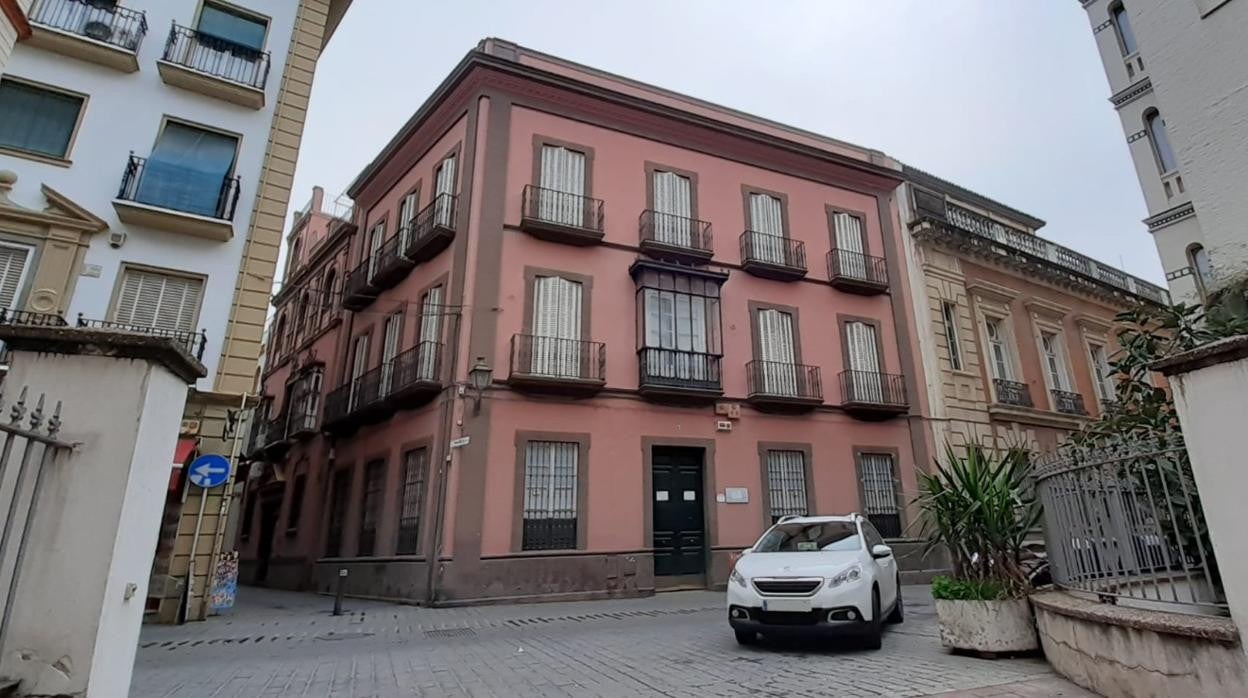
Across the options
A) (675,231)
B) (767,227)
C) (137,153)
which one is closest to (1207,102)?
(767,227)

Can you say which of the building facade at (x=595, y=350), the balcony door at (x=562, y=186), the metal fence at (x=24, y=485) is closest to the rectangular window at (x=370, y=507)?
the building facade at (x=595, y=350)

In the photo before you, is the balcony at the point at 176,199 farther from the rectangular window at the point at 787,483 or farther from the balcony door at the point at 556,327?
the rectangular window at the point at 787,483

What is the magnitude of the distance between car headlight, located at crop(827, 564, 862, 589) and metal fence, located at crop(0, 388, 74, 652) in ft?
21.6

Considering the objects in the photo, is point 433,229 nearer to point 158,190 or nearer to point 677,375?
point 158,190

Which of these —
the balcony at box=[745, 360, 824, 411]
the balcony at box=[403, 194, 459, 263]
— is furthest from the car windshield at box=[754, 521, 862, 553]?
the balcony at box=[403, 194, 459, 263]

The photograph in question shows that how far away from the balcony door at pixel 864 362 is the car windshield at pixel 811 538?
8928mm

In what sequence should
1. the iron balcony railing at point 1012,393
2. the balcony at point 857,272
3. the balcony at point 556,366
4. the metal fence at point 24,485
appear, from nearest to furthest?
the metal fence at point 24,485, the balcony at point 556,366, the balcony at point 857,272, the iron balcony railing at point 1012,393

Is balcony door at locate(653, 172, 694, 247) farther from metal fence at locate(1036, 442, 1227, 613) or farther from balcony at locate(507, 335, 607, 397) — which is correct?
metal fence at locate(1036, 442, 1227, 613)

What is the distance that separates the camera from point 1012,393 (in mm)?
19453

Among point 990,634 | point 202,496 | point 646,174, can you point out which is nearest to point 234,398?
A: point 202,496

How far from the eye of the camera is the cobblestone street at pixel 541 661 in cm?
553

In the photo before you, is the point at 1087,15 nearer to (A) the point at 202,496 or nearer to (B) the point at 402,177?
(B) the point at 402,177

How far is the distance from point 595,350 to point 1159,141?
14.0 meters

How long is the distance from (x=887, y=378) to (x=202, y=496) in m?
16.0
